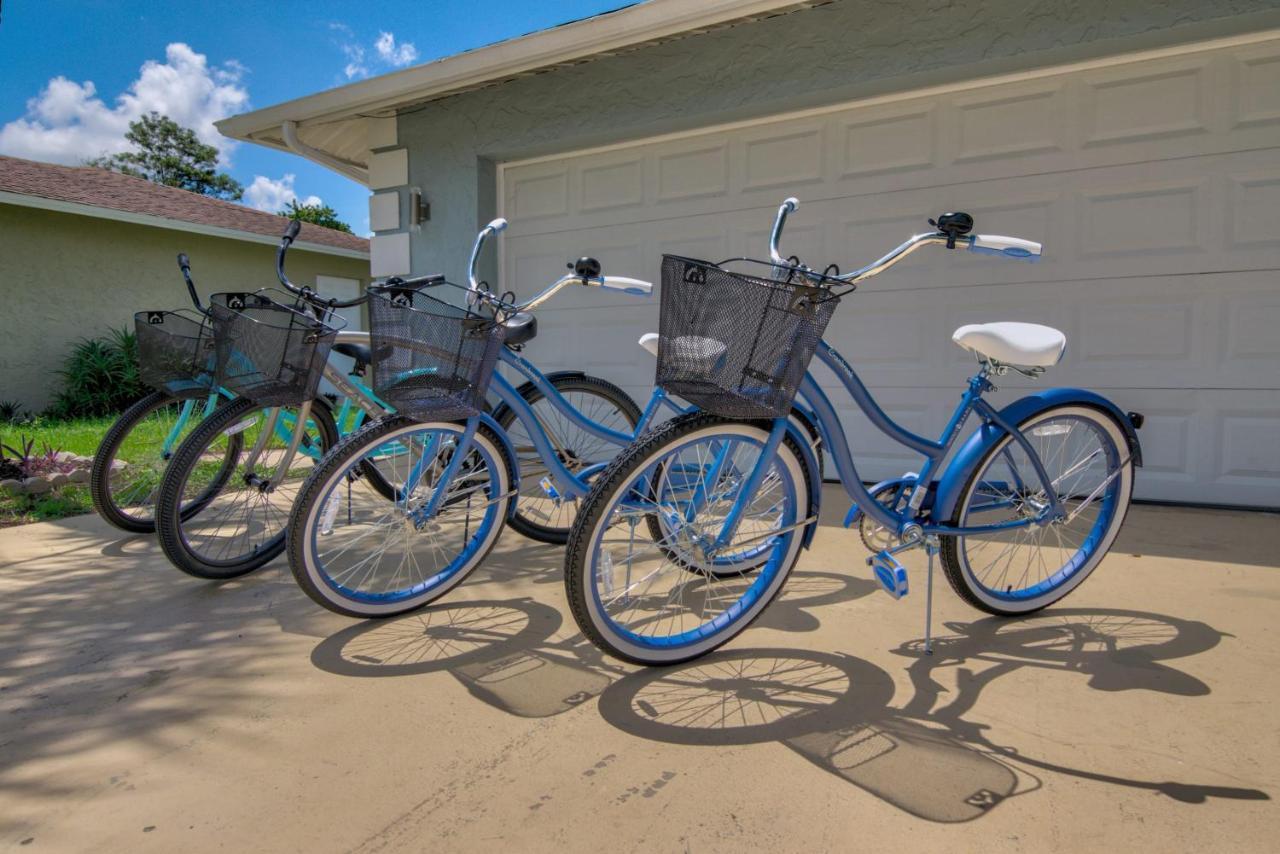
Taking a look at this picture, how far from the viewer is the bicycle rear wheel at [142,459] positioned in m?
3.27

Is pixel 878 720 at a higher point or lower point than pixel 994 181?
lower

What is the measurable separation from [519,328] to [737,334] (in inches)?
43.4

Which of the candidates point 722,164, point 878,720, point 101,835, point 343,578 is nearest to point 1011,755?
point 878,720

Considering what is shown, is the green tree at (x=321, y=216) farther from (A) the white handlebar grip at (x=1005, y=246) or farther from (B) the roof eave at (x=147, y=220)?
(A) the white handlebar grip at (x=1005, y=246)

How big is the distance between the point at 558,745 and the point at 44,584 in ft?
7.68

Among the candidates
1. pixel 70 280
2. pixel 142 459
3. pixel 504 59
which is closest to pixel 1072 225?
pixel 504 59

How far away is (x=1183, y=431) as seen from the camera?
376cm

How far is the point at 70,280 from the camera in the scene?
9.74 m

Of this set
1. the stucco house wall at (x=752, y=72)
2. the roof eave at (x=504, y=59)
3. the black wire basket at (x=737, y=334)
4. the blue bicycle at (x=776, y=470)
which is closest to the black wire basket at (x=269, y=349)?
the blue bicycle at (x=776, y=470)

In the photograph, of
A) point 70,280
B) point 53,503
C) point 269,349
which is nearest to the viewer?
point 269,349

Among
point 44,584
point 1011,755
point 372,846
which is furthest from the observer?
point 44,584

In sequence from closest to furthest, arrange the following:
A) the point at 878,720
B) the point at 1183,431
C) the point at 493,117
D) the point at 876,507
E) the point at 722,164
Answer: the point at 878,720 < the point at 876,507 < the point at 1183,431 < the point at 722,164 < the point at 493,117

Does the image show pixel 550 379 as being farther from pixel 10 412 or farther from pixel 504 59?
pixel 10 412

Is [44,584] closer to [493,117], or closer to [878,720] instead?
[878,720]
